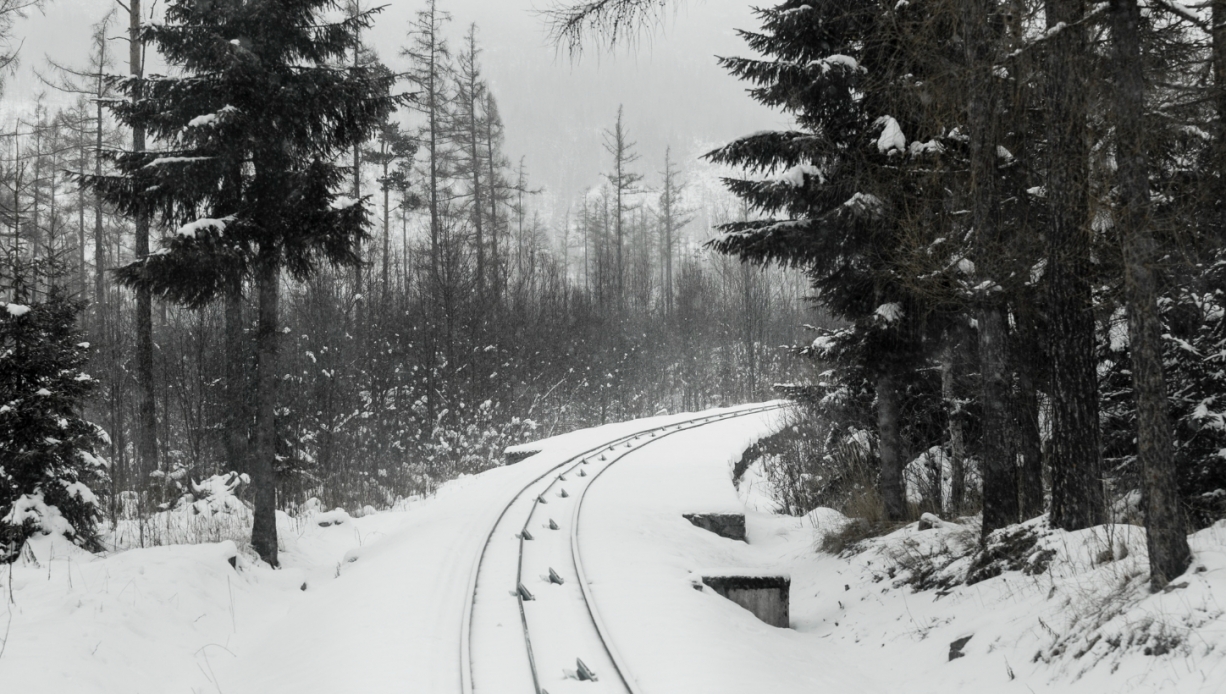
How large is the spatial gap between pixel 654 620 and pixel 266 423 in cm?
613

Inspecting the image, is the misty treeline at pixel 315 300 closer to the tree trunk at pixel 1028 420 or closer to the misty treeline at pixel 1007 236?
the misty treeline at pixel 1007 236

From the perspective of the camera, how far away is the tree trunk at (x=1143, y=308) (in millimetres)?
5234

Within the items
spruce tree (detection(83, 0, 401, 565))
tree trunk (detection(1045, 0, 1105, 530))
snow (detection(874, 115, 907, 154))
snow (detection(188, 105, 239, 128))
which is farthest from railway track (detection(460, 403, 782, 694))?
snow (detection(874, 115, 907, 154))

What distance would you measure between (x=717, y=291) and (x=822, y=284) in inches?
1674

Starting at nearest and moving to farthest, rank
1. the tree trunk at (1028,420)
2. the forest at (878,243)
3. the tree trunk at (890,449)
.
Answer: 1. the forest at (878,243)
2. the tree trunk at (1028,420)
3. the tree trunk at (890,449)

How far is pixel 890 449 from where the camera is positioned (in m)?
11.1

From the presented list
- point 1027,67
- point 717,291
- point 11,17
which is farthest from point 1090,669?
point 717,291

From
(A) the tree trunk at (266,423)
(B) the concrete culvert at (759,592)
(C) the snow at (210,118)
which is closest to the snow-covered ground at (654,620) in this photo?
(B) the concrete culvert at (759,592)

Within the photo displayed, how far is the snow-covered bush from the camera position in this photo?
8602 mm

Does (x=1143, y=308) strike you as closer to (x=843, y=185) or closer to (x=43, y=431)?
(x=843, y=185)

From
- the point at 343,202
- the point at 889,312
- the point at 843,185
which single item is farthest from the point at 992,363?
the point at 343,202

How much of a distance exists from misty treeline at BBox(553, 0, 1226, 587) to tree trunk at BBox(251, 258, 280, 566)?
6.07m

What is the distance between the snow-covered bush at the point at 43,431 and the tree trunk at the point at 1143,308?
10477 millimetres

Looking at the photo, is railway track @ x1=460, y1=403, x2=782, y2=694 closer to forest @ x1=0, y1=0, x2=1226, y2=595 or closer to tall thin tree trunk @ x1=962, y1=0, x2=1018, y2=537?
forest @ x1=0, y1=0, x2=1226, y2=595
